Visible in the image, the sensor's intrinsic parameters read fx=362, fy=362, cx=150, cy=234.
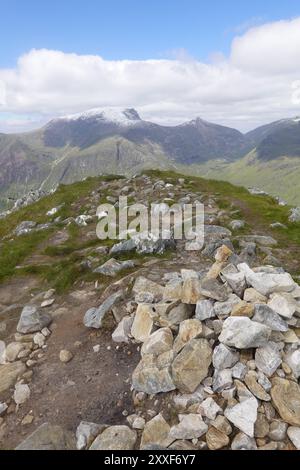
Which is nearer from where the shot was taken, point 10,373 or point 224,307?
point 224,307

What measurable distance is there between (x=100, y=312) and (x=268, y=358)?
24.3 feet

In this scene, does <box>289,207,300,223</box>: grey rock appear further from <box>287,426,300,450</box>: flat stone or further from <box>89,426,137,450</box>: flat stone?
<box>89,426,137,450</box>: flat stone

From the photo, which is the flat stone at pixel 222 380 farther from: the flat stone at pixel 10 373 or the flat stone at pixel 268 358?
the flat stone at pixel 10 373

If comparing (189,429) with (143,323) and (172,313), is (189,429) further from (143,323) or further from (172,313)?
(143,323)

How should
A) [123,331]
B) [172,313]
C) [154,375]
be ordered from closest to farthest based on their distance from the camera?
[154,375] < [172,313] < [123,331]

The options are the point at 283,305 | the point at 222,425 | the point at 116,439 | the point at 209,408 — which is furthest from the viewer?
the point at 283,305

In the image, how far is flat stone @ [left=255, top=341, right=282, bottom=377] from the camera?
10258mm

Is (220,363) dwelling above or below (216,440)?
above

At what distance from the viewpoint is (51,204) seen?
46250mm

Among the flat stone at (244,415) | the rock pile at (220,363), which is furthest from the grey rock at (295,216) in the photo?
the flat stone at (244,415)

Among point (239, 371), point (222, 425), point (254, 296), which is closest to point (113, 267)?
point (254, 296)

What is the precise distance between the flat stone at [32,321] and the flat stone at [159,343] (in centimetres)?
560

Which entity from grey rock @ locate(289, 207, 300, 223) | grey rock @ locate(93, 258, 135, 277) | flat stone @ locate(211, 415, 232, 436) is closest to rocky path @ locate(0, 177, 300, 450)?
flat stone @ locate(211, 415, 232, 436)

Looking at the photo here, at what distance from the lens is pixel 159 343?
12039 mm
